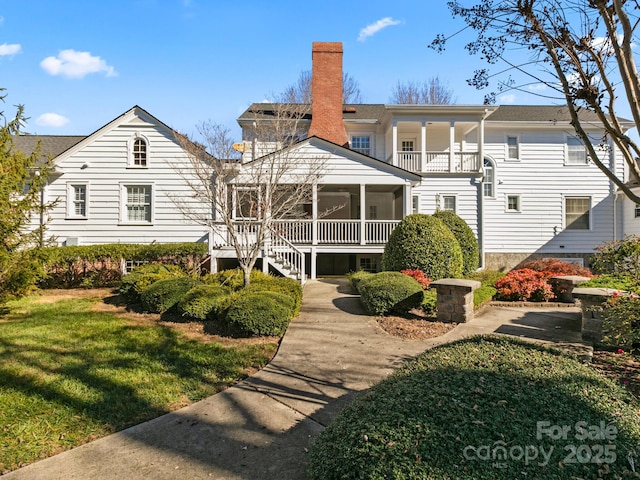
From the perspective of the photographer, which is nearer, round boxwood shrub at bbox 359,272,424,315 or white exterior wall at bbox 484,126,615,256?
round boxwood shrub at bbox 359,272,424,315

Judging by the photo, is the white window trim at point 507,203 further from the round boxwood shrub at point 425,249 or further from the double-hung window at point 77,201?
the double-hung window at point 77,201

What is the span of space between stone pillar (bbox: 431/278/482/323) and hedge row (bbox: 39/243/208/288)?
7.44 metres

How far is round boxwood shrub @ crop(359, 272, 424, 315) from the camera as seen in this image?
768 centimetres

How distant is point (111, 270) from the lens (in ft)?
39.5

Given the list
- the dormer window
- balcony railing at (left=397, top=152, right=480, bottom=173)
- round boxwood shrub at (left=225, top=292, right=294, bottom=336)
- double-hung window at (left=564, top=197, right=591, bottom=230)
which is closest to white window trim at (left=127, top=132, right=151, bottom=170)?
the dormer window

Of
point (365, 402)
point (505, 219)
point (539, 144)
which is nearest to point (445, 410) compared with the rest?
point (365, 402)

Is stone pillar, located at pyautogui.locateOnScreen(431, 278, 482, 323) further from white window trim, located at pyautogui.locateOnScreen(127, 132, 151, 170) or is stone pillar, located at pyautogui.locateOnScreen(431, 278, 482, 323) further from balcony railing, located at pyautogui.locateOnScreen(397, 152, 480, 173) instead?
white window trim, located at pyautogui.locateOnScreen(127, 132, 151, 170)

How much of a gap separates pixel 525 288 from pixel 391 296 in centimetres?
406

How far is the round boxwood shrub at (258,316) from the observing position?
6.29 metres

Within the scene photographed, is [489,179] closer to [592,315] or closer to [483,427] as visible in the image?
[592,315]

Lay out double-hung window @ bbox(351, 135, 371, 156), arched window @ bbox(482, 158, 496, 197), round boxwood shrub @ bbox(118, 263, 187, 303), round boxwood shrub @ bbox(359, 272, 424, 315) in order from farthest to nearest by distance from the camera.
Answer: double-hung window @ bbox(351, 135, 371, 156) → arched window @ bbox(482, 158, 496, 197) → round boxwood shrub @ bbox(118, 263, 187, 303) → round boxwood shrub @ bbox(359, 272, 424, 315)

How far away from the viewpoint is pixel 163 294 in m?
7.94

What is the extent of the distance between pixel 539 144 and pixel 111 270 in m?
19.3

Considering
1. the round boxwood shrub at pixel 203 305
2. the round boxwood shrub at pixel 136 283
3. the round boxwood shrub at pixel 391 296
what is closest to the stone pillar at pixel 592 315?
the round boxwood shrub at pixel 391 296
